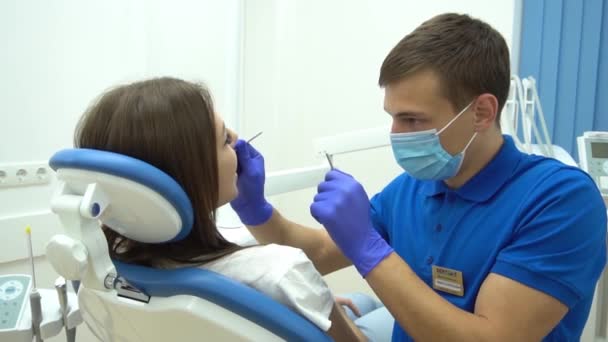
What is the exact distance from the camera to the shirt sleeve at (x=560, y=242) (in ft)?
3.30

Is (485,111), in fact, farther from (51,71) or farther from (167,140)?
(51,71)

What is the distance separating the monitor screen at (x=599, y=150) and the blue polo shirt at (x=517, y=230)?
1.12 m

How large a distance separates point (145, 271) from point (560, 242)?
817 millimetres

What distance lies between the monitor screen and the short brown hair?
1.15 m

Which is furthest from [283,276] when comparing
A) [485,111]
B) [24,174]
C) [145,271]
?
[24,174]

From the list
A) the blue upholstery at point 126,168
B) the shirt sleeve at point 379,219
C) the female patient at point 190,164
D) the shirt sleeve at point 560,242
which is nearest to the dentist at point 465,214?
the shirt sleeve at point 560,242

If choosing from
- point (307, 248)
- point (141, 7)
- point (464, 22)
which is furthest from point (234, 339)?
point (141, 7)

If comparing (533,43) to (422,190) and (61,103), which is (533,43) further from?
(61,103)

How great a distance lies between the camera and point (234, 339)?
0.77 metres

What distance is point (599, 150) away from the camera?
6.89ft

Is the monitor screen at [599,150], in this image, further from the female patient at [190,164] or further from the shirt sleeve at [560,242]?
the female patient at [190,164]

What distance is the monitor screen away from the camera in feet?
6.85

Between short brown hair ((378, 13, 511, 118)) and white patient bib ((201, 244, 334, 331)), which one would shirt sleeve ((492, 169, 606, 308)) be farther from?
white patient bib ((201, 244, 334, 331))

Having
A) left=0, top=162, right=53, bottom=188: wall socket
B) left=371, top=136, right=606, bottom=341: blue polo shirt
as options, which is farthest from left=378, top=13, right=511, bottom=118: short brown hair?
left=0, top=162, right=53, bottom=188: wall socket
